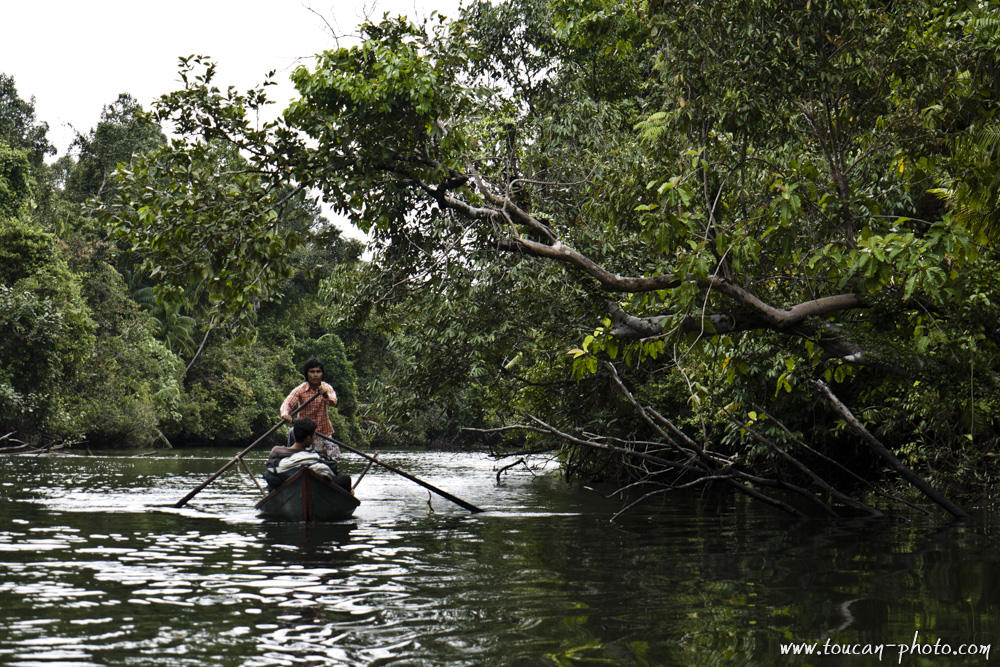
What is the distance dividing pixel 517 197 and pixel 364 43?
430 cm

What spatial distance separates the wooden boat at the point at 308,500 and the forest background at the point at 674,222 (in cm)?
228

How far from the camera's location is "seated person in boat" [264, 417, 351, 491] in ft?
41.5

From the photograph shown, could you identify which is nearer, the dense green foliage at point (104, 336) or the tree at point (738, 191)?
the tree at point (738, 191)

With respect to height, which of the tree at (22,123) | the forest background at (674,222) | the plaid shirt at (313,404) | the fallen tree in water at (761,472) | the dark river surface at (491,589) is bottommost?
the dark river surface at (491,589)

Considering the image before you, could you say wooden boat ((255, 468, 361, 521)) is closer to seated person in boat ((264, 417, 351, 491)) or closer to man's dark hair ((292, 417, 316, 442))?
seated person in boat ((264, 417, 351, 491))

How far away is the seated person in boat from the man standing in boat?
531 mm

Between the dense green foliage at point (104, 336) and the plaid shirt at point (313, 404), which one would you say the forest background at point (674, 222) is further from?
the dense green foliage at point (104, 336)

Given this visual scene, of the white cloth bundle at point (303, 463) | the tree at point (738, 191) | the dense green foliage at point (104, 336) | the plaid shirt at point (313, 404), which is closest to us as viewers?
the tree at point (738, 191)

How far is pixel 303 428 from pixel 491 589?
6346mm

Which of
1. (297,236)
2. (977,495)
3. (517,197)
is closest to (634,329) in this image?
(297,236)

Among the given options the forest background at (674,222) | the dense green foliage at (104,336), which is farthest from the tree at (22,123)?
the forest background at (674,222)

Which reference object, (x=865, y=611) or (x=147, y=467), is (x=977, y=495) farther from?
(x=147, y=467)

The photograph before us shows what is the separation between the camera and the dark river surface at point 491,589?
526 centimetres

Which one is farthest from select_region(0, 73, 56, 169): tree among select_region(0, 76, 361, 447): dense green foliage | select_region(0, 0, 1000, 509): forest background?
select_region(0, 0, 1000, 509): forest background
